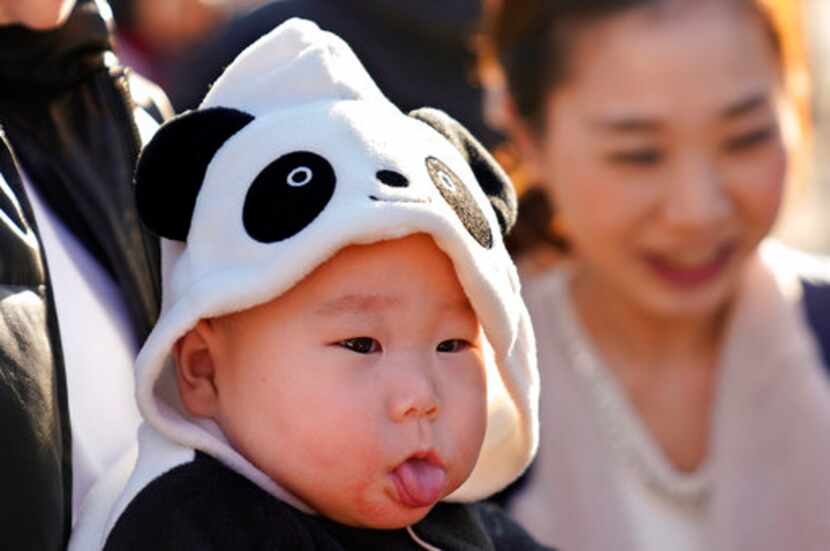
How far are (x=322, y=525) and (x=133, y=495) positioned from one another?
0.19m

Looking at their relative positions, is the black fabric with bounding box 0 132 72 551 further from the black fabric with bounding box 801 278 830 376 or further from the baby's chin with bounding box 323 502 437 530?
the black fabric with bounding box 801 278 830 376

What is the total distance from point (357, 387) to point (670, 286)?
189 cm

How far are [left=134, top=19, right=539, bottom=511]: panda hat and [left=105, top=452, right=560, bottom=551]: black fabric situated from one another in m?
0.03

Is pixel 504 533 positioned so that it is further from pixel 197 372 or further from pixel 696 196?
pixel 696 196

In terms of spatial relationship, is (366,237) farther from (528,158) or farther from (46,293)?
(528,158)

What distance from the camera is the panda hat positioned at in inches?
61.8

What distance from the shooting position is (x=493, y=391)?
1.81 m

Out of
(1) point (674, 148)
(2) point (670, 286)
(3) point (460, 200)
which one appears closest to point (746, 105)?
(1) point (674, 148)

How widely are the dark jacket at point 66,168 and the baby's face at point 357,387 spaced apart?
165mm

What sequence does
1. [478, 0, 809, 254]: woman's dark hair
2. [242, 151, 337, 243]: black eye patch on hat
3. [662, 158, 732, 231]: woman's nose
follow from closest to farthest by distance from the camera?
1. [242, 151, 337, 243]: black eye patch on hat
2. [662, 158, 732, 231]: woman's nose
3. [478, 0, 809, 254]: woman's dark hair

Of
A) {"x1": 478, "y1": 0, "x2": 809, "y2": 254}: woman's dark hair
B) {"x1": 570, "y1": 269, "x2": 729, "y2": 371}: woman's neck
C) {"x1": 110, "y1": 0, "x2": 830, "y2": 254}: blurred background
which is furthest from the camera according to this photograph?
{"x1": 110, "y1": 0, "x2": 830, "y2": 254}: blurred background

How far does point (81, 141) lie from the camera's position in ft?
5.89

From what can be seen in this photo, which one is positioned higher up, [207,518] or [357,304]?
[357,304]

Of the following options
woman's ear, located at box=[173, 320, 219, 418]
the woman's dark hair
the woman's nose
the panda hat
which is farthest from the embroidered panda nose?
the woman's dark hair
